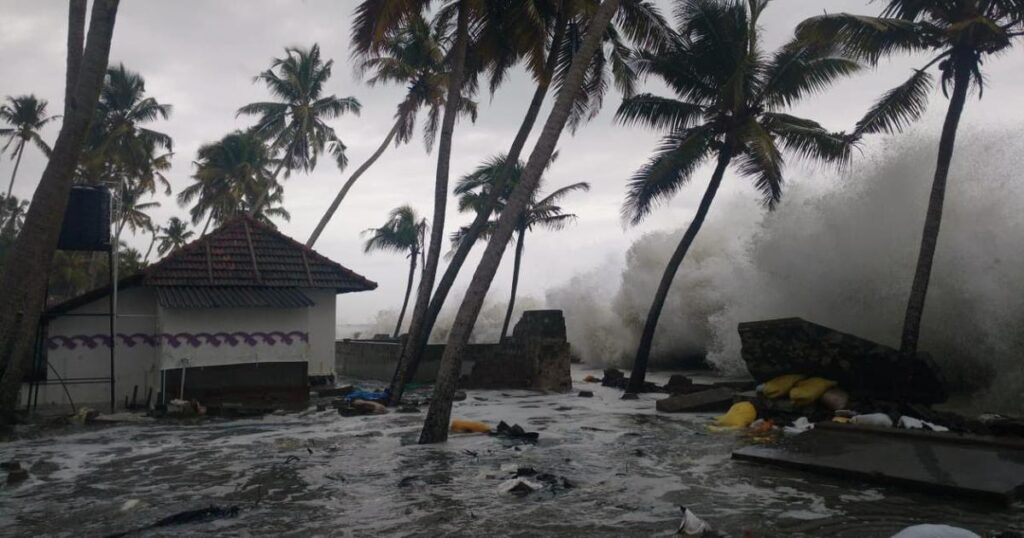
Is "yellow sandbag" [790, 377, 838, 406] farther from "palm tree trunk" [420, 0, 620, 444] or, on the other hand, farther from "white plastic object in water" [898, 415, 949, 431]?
"palm tree trunk" [420, 0, 620, 444]

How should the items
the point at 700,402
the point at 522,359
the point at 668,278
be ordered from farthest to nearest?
the point at 522,359 → the point at 668,278 → the point at 700,402

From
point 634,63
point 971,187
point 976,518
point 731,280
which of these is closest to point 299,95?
point 634,63

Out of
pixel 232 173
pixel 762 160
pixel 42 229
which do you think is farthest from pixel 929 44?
pixel 232 173

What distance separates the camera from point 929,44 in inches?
486

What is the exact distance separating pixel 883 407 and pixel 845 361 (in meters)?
1.21

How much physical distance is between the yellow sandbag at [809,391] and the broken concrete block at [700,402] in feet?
6.23

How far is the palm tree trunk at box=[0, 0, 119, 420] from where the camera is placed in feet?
36.4

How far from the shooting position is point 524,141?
15203mm

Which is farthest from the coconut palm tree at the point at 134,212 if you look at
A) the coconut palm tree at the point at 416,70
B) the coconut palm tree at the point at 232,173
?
the coconut palm tree at the point at 416,70

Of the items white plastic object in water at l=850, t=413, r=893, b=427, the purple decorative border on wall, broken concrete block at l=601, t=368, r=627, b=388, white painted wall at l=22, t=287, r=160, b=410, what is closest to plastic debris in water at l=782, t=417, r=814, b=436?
white plastic object in water at l=850, t=413, r=893, b=427

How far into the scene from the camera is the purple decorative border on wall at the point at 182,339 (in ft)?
45.9

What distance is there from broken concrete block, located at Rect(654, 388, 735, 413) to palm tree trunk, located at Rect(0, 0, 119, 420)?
11.5 metres

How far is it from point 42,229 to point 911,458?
13.1 meters

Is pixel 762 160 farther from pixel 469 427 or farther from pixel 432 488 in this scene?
pixel 432 488
